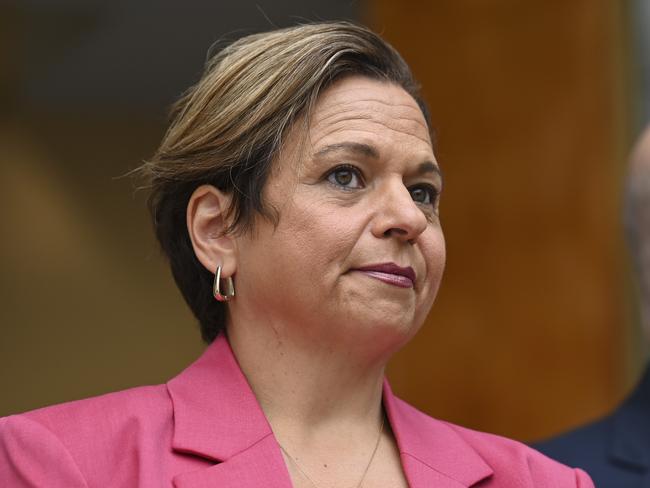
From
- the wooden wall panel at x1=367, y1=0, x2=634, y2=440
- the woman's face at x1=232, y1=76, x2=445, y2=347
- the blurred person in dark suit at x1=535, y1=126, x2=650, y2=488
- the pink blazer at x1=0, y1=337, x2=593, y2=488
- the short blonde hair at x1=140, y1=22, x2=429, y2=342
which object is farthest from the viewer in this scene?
the wooden wall panel at x1=367, y1=0, x2=634, y2=440

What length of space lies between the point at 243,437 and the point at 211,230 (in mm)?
453

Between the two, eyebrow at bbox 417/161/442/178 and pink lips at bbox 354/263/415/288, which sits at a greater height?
eyebrow at bbox 417/161/442/178

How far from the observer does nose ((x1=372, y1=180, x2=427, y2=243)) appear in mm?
2678

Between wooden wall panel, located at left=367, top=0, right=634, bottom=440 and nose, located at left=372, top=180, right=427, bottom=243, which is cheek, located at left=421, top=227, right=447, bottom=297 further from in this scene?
wooden wall panel, located at left=367, top=0, right=634, bottom=440

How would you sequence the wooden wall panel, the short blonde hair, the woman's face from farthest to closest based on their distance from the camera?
1. the wooden wall panel
2. the short blonde hair
3. the woman's face

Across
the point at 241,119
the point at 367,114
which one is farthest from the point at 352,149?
the point at 241,119

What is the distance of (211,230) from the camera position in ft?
9.32

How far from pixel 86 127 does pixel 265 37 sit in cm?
379

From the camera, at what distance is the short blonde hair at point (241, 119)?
9.05 ft

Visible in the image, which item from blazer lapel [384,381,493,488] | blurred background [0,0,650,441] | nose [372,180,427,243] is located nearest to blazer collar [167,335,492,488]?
blazer lapel [384,381,493,488]

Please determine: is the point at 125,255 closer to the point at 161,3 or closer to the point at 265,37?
the point at 161,3

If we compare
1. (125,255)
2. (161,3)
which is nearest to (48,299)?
(125,255)

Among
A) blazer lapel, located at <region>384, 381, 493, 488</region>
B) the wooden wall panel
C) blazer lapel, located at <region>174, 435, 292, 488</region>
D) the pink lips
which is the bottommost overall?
the wooden wall panel

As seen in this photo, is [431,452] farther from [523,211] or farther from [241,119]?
[523,211]
